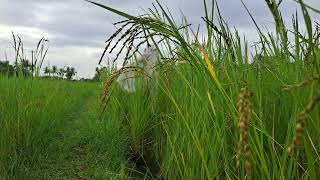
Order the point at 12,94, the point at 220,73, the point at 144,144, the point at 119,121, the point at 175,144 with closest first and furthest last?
the point at 220,73 < the point at 175,144 < the point at 12,94 < the point at 144,144 < the point at 119,121

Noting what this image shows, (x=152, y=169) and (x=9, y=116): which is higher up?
(x=9, y=116)

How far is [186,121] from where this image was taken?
1237 millimetres

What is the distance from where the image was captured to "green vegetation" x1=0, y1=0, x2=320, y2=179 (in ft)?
3.38

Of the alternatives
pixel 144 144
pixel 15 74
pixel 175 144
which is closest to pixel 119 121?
pixel 144 144

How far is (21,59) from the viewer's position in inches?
97.7

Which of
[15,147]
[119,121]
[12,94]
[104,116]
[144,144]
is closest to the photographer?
[15,147]

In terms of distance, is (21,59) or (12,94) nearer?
(12,94)

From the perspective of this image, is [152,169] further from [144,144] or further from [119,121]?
[119,121]

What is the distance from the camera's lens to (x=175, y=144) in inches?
64.6

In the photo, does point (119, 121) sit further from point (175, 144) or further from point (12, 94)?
point (175, 144)

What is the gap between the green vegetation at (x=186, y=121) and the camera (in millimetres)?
1029

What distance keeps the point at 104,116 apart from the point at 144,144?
2.68 ft

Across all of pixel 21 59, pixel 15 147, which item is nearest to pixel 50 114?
pixel 21 59

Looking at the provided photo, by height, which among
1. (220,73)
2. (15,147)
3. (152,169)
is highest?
(220,73)
